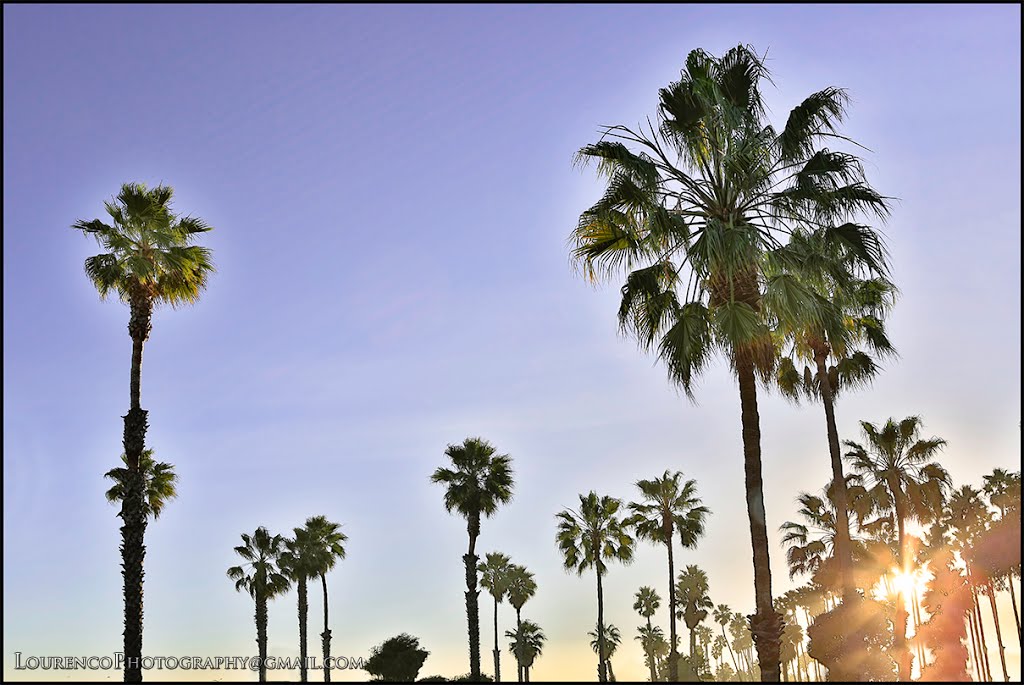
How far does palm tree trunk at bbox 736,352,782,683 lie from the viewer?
1656 cm

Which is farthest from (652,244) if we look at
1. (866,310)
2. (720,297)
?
(866,310)

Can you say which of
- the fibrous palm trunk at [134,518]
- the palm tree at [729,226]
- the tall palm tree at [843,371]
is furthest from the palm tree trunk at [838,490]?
the fibrous palm trunk at [134,518]

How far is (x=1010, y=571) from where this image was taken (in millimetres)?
53781

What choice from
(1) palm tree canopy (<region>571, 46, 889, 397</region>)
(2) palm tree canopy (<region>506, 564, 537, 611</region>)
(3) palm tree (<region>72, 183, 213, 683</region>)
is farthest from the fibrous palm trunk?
(2) palm tree canopy (<region>506, 564, 537, 611</region>)

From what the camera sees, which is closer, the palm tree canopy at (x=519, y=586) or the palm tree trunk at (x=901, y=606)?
the palm tree trunk at (x=901, y=606)

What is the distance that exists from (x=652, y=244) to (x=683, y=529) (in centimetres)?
3663

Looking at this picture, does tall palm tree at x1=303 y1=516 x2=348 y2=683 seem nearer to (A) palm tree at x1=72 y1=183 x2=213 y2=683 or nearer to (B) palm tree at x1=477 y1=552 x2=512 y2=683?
(B) palm tree at x1=477 y1=552 x2=512 y2=683

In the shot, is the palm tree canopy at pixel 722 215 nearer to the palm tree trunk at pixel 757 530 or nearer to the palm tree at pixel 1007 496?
the palm tree trunk at pixel 757 530

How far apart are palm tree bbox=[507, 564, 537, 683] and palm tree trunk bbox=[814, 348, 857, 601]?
36.8 metres

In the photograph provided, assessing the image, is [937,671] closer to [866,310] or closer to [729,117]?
[866,310]

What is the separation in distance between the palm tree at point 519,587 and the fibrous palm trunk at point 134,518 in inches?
1636

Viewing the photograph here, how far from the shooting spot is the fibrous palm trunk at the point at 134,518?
24688 millimetres

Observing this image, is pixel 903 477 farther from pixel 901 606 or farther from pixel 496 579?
pixel 496 579

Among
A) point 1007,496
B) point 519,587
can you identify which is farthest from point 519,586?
point 1007,496
